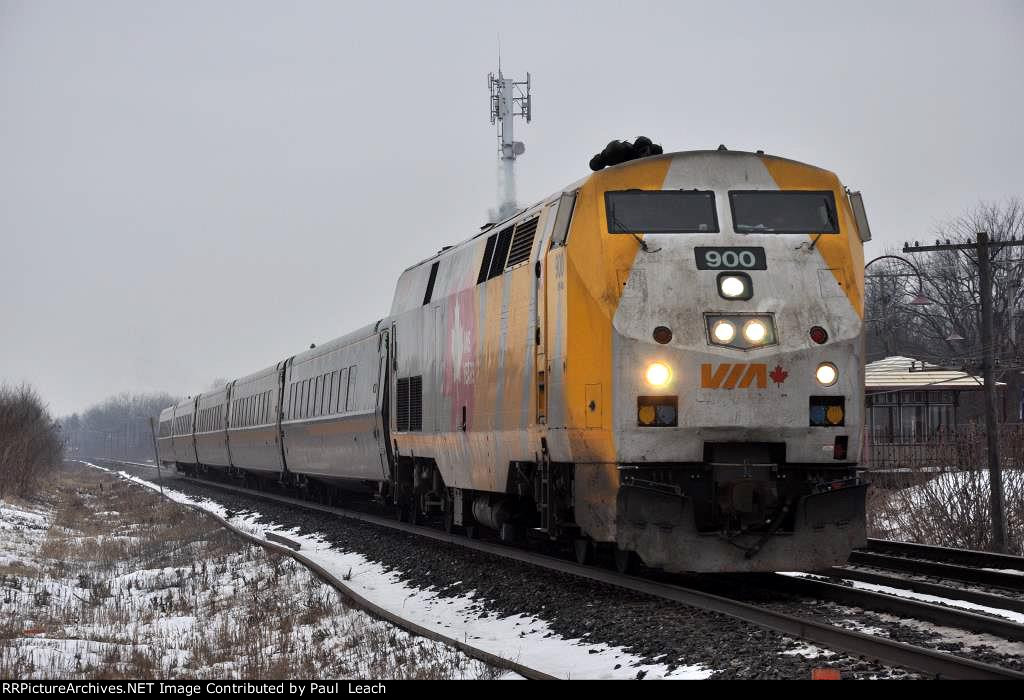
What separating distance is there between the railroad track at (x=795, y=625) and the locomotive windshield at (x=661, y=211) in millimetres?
3088

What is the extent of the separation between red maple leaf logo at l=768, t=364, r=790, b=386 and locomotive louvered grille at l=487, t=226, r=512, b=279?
155 inches

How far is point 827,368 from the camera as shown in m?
9.97

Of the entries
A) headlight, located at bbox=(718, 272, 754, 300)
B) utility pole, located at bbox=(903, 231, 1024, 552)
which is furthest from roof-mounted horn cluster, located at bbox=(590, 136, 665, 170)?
utility pole, located at bbox=(903, 231, 1024, 552)

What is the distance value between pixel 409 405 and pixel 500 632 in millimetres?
7499

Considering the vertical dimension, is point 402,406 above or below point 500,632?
above

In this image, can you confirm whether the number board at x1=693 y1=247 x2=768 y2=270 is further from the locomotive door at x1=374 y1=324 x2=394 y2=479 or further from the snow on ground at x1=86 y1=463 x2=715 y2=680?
the locomotive door at x1=374 y1=324 x2=394 y2=479

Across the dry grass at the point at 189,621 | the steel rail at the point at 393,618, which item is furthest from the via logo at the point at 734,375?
the dry grass at the point at 189,621

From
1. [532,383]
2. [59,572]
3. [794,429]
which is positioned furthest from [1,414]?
[794,429]

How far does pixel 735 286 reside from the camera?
33.1 feet

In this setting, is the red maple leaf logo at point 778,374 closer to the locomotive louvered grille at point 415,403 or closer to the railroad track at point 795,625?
the railroad track at point 795,625

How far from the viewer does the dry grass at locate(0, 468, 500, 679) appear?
912 cm

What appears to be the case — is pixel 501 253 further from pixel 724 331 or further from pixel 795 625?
pixel 795 625

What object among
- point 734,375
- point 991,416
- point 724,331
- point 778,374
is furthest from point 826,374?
point 991,416

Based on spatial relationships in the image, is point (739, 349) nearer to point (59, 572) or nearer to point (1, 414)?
point (59, 572)
